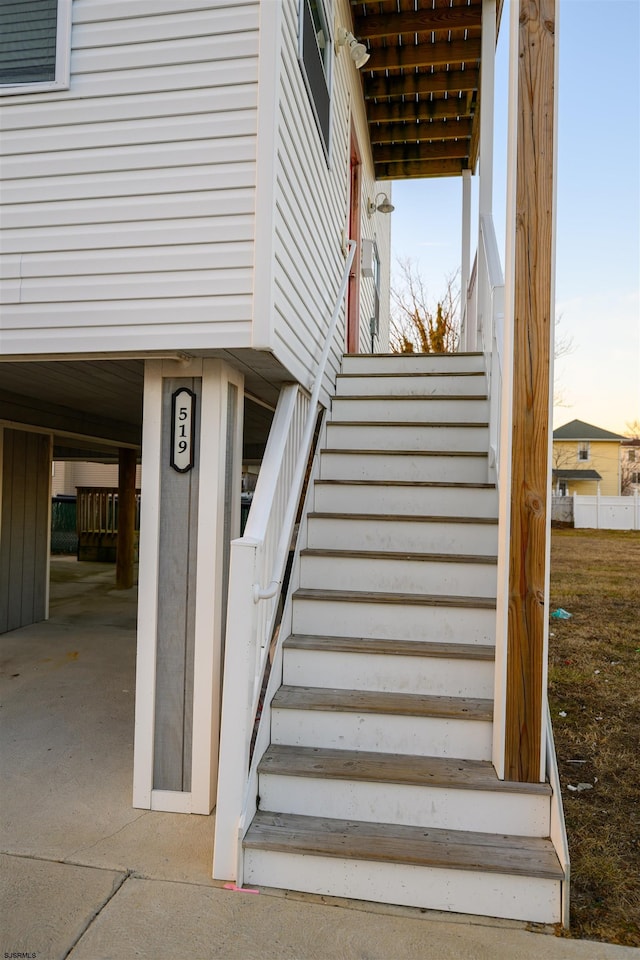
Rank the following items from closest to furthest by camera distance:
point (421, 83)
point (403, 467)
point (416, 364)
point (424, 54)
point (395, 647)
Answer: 1. point (395, 647)
2. point (403, 467)
3. point (416, 364)
4. point (424, 54)
5. point (421, 83)

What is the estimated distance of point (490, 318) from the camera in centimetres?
396

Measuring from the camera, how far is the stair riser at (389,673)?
2541mm

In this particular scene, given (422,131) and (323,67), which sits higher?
(422,131)

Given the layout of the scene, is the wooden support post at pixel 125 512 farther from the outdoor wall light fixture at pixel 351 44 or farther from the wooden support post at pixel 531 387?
the wooden support post at pixel 531 387

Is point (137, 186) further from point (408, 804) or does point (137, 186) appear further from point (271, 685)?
point (408, 804)

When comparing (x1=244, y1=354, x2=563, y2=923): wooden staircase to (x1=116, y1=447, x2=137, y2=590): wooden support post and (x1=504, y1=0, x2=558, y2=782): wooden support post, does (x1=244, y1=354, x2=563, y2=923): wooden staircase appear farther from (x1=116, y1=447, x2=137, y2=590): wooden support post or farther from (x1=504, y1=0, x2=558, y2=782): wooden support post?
(x1=116, y1=447, x2=137, y2=590): wooden support post

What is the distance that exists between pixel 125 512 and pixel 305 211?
5247 mm

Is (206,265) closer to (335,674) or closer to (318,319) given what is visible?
(318,319)

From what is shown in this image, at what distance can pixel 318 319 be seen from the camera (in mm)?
3736

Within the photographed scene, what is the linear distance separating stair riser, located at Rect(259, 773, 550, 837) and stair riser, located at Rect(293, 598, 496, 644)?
2.36ft

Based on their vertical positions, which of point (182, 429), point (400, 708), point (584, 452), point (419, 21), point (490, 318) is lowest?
point (400, 708)

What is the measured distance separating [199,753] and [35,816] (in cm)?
68


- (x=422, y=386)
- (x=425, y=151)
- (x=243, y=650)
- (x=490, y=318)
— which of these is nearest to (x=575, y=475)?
(x=425, y=151)

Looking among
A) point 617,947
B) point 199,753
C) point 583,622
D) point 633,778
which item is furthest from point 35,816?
point 583,622
